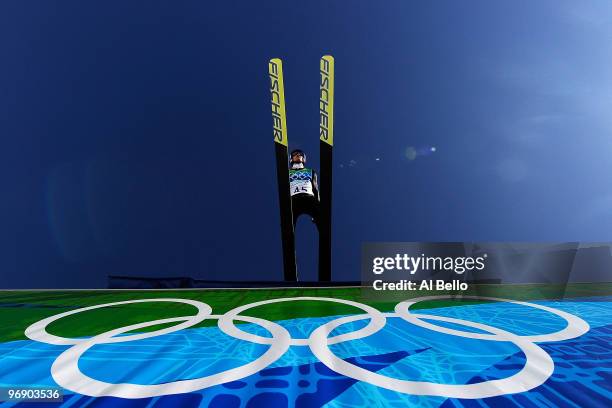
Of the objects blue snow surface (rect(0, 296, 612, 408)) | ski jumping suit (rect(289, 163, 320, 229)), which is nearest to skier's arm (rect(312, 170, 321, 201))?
ski jumping suit (rect(289, 163, 320, 229))

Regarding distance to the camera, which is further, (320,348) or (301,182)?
(301,182)

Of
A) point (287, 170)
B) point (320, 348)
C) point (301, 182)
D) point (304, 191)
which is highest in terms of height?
point (287, 170)

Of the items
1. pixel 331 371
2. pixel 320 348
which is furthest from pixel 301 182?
pixel 331 371

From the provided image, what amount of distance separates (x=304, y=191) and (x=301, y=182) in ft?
0.59

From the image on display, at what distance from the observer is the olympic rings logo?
Result: 117cm

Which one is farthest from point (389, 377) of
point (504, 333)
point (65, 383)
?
point (65, 383)

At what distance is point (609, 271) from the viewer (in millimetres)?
3686

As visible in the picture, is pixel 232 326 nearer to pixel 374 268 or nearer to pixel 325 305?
pixel 325 305

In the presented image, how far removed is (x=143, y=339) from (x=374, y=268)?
216cm

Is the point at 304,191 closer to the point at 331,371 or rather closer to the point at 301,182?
the point at 301,182

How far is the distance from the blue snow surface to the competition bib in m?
3.51

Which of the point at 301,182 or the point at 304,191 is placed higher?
the point at 301,182

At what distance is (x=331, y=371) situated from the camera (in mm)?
1298

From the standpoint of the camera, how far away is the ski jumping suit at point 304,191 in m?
5.25
